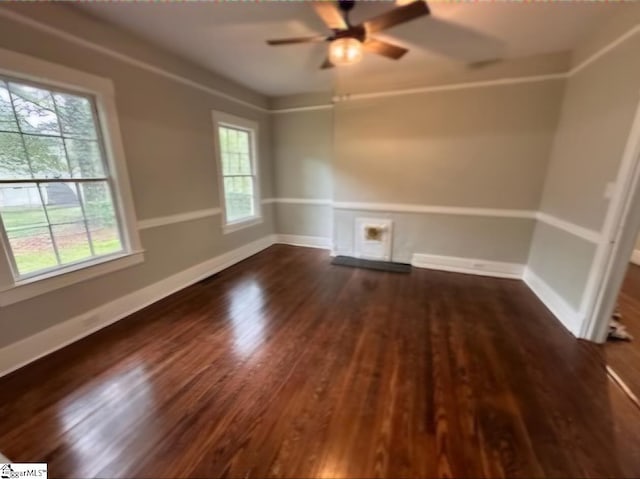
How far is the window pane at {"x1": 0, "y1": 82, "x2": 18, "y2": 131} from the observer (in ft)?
6.05

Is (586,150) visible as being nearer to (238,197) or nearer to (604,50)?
(604,50)

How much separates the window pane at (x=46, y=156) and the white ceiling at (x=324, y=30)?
1108 mm

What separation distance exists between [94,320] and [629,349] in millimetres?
4609

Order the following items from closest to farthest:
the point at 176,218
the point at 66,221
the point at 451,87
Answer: the point at 66,221, the point at 176,218, the point at 451,87

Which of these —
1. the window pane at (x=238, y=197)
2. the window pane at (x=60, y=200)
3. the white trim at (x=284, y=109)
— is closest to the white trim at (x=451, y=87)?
the white trim at (x=284, y=109)

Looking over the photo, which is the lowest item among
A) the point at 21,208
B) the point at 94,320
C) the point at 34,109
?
the point at 94,320

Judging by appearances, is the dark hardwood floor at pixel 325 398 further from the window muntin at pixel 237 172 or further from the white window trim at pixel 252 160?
the window muntin at pixel 237 172

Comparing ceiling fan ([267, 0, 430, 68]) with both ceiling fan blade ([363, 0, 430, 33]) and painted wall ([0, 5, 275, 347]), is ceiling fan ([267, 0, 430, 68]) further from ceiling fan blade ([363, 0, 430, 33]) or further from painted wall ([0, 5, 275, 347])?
painted wall ([0, 5, 275, 347])

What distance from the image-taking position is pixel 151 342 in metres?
2.26

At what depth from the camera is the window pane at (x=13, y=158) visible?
6.12 feet

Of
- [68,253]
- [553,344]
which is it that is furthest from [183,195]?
[553,344]

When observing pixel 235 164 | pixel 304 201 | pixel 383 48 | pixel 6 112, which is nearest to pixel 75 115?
pixel 6 112

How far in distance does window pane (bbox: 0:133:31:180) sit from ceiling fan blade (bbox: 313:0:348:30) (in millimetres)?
2328

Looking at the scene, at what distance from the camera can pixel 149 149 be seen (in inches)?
110
